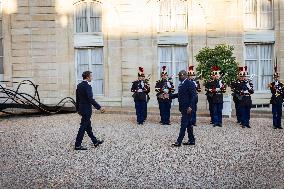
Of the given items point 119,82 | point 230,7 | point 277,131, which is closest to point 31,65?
point 119,82

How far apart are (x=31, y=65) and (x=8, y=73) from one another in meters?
1.13

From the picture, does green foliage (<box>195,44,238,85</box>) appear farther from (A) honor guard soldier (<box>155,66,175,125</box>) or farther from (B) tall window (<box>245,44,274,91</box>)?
(B) tall window (<box>245,44,274,91</box>)

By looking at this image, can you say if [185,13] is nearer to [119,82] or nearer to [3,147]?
[119,82]

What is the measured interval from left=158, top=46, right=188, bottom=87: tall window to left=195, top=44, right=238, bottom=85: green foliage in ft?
12.0

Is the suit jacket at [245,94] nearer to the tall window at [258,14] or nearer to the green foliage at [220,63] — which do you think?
the green foliage at [220,63]

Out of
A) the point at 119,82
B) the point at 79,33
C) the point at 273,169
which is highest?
the point at 79,33

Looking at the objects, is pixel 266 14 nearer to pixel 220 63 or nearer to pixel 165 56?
pixel 165 56

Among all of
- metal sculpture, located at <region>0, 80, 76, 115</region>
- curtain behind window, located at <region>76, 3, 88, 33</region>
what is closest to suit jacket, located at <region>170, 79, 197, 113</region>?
metal sculpture, located at <region>0, 80, 76, 115</region>

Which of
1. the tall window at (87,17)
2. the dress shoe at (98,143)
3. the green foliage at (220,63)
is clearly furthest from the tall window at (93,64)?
the dress shoe at (98,143)

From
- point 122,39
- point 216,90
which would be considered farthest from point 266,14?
point 216,90

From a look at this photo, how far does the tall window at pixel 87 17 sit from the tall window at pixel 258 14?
6.41m

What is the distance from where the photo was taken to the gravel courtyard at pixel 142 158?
777 centimetres

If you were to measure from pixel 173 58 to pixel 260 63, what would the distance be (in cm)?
374

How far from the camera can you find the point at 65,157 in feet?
32.1
